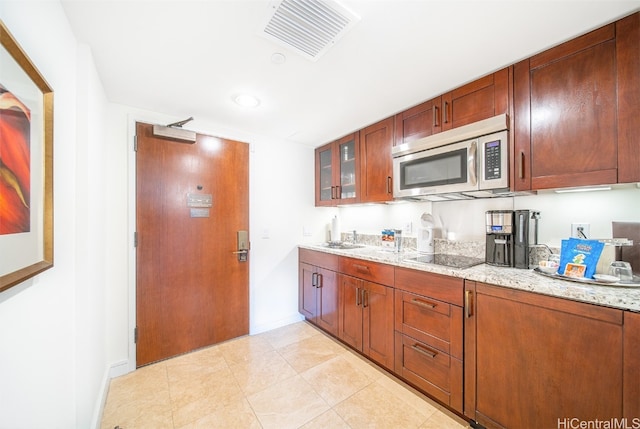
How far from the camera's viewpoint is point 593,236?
1.47 m

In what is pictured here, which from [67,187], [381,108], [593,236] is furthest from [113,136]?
[593,236]

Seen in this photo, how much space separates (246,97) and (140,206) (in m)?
1.27

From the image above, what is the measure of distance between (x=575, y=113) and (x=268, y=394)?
8.32ft

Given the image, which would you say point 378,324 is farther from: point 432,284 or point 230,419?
point 230,419

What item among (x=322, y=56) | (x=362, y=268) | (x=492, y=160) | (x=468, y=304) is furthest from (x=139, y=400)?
(x=492, y=160)

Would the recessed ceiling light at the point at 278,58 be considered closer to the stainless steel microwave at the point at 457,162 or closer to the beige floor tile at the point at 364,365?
the stainless steel microwave at the point at 457,162

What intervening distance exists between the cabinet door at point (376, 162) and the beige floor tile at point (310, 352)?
1.46m

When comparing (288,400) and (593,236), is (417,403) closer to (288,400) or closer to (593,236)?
(288,400)

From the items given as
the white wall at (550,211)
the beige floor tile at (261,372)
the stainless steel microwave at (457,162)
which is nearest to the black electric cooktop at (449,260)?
the white wall at (550,211)

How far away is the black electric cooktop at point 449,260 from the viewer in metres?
1.72

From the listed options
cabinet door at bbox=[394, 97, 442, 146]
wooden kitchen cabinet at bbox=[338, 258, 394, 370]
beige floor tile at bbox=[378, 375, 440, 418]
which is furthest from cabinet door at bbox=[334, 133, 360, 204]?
beige floor tile at bbox=[378, 375, 440, 418]

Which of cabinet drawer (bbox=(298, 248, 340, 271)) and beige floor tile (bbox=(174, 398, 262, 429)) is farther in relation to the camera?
cabinet drawer (bbox=(298, 248, 340, 271))

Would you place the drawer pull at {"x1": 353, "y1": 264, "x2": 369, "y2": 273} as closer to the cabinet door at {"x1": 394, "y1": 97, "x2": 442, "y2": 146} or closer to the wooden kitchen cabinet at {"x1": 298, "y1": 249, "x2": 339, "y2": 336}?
the wooden kitchen cabinet at {"x1": 298, "y1": 249, "x2": 339, "y2": 336}

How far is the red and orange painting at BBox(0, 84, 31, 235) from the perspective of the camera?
0.65 metres
